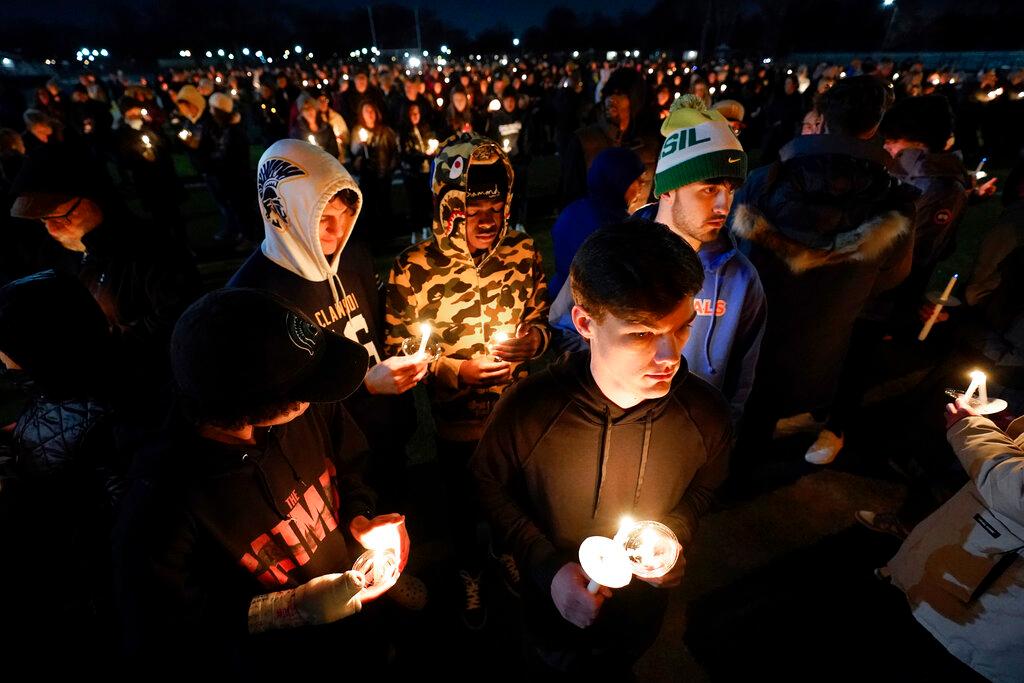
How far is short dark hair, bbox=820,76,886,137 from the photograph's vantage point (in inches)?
130

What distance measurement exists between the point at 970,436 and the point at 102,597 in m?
4.61

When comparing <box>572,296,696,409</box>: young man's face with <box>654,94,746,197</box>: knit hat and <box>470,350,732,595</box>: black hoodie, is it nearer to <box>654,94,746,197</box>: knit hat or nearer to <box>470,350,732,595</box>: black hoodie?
<box>470,350,732,595</box>: black hoodie

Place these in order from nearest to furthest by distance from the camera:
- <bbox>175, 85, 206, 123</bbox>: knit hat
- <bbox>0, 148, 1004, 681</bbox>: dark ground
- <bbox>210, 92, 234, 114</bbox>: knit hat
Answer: <bbox>0, 148, 1004, 681</bbox>: dark ground → <bbox>210, 92, 234, 114</bbox>: knit hat → <bbox>175, 85, 206, 123</bbox>: knit hat

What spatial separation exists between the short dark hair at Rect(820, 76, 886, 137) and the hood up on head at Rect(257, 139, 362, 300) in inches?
129

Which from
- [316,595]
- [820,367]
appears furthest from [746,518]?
[316,595]

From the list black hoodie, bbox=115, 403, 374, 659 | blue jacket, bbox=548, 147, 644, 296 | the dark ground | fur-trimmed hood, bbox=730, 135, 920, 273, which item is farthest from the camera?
blue jacket, bbox=548, 147, 644, 296

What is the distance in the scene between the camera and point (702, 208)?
2.70 metres

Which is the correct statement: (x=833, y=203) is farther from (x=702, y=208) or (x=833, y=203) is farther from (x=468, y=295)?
(x=468, y=295)

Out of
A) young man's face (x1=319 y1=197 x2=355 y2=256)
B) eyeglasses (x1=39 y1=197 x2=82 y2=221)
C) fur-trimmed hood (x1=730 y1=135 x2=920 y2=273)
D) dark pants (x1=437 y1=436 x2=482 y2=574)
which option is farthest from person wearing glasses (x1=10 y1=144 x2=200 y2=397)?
fur-trimmed hood (x1=730 y1=135 x2=920 y2=273)

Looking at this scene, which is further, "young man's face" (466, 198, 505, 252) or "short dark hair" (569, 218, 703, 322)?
"young man's face" (466, 198, 505, 252)

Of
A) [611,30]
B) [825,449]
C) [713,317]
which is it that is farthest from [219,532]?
[611,30]

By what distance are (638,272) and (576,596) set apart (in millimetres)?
1174

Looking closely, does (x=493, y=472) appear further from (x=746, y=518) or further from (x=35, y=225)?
(x=35, y=225)

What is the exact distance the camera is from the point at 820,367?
3.57 m
